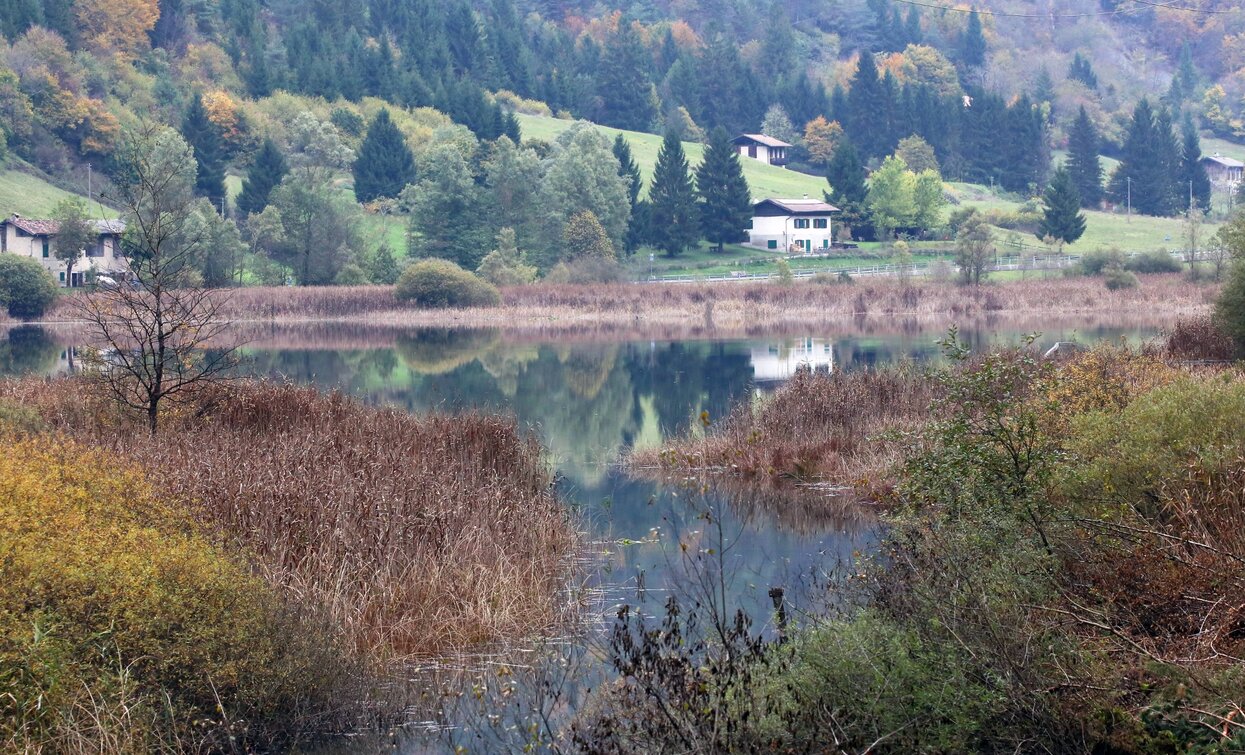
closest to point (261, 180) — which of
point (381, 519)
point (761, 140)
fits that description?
point (761, 140)

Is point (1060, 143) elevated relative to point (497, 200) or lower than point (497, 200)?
elevated

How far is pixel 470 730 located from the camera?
30.3ft

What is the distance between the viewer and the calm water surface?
1262 centimetres

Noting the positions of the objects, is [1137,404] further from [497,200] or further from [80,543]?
[497,200]

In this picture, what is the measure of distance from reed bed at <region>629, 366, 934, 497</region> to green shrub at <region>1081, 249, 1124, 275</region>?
163 ft

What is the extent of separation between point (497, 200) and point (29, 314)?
28408 mm

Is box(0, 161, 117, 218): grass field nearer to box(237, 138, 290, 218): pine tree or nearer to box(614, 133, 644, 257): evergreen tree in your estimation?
box(237, 138, 290, 218): pine tree

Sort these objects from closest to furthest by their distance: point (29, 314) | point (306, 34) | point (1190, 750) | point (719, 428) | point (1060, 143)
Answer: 1. point (1190, 750)
2. point (719, 428)
3. point (29, 314)
4. point (306, 34)
5. point (1060, 143)

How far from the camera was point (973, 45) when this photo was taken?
555 ft

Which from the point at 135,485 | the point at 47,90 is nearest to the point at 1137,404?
the point at 135,485

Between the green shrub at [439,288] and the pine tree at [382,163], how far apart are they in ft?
117

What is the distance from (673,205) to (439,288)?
31.8 meters

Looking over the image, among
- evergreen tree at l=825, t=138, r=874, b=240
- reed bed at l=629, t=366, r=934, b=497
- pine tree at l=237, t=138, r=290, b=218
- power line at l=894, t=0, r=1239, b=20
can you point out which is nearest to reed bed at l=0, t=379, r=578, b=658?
reed bed at l=629, t=366, r=934, b=497

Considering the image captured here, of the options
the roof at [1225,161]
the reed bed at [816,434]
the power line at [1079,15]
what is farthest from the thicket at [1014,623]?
the power line at [1079,15]
